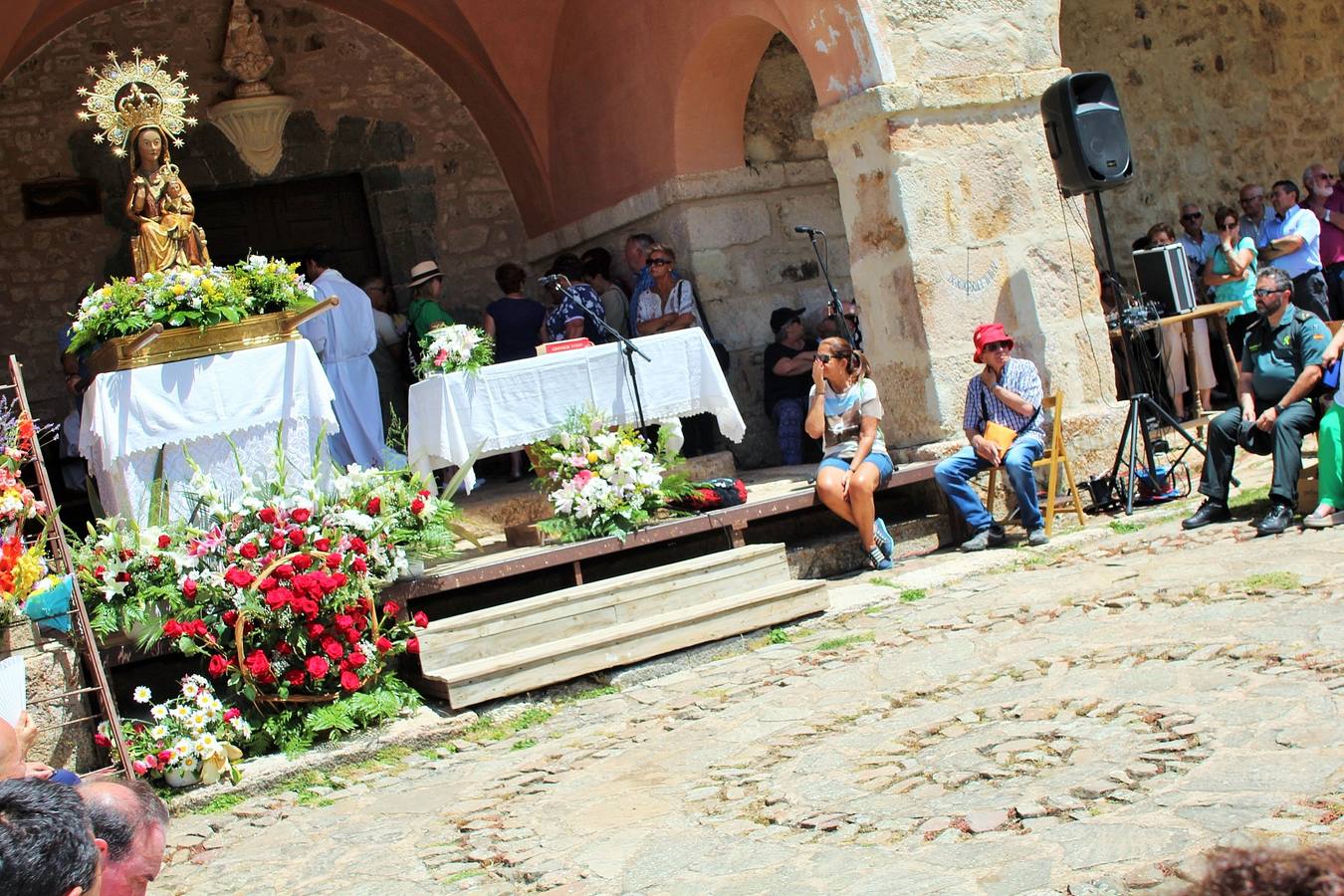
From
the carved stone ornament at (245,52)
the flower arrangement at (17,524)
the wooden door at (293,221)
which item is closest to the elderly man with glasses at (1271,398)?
the flower arrangement at (17,524)

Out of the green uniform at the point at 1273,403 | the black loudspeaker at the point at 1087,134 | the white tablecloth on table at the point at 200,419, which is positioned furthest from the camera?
the black loudspeaker at the point at 1087,134

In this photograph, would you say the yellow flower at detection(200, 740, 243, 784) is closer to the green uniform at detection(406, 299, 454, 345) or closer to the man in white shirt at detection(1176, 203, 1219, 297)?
the green uniform at detection(406, 299, 454, 345)

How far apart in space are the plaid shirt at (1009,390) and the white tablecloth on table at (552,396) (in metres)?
1.21

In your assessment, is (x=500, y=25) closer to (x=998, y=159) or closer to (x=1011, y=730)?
(x=998, y=159)

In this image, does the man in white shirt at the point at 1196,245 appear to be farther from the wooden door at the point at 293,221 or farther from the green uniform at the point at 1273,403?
the wooden door at the point at 293,221

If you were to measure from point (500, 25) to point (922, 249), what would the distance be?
426 cm

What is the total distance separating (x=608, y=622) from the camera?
21.7 feet

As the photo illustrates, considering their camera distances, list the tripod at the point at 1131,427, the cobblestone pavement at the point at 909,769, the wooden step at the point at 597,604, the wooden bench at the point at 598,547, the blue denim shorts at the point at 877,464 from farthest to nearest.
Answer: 1. the tripod at the point at 1131,427
2. the blue denim shorts at the point at 877,464
3. the wooden bench at the point at 598,547
4. the wooden step at the point at 597,604
5. the cobblestone pavement at the point at 909,769

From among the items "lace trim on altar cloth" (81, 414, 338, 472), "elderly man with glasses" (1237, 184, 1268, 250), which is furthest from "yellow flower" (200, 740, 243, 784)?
"elderly man with glasses" (1237, 184, 1268, 250)

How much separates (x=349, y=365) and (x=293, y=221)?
2588 millimetres

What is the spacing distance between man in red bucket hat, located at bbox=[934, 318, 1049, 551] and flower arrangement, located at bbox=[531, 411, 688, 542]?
1565 millimetres

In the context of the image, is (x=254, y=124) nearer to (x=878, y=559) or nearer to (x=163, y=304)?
(x=163, y=304)

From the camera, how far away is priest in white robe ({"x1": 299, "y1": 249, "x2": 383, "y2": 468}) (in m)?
9.09

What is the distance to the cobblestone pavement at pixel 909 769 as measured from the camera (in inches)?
146
